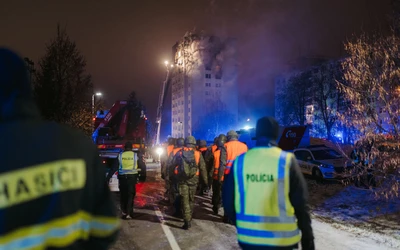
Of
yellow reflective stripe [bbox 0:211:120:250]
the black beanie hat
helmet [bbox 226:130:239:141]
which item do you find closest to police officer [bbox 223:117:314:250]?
the black beanie hat

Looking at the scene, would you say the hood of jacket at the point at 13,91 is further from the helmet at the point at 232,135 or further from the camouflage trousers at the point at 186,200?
the helmet at the point at 232,135

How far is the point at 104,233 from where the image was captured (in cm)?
185

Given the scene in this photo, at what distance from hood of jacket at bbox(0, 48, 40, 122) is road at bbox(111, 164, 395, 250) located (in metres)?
5.26

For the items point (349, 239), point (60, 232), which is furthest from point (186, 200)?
point (60, 232)

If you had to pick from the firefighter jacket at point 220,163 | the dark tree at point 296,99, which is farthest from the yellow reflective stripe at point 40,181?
the dark tree at point 296,99

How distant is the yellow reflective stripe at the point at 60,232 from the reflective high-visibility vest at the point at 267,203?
148cm

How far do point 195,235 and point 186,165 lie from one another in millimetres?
1600

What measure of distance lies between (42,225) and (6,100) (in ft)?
2.10

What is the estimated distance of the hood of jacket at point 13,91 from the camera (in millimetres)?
1662

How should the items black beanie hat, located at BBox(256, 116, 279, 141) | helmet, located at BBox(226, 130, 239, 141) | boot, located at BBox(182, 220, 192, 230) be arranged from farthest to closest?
helmet, located at BBox(226, 130, 239, 141) → boot, located at BBox(182, 220, 192, 230) → black beanie hat, located at BBox(256, 116, 279, 141)

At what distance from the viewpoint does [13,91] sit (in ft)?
5.60

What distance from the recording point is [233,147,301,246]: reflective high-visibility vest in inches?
115

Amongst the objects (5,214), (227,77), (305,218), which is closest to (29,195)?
(5,214)

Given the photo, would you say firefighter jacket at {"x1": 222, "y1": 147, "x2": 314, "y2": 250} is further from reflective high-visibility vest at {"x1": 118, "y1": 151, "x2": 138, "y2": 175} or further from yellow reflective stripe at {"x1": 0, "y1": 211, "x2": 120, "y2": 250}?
reflective high-visibility vest at {"x1": 118, "y1": 151, "x2": 138, "y2": 175}
